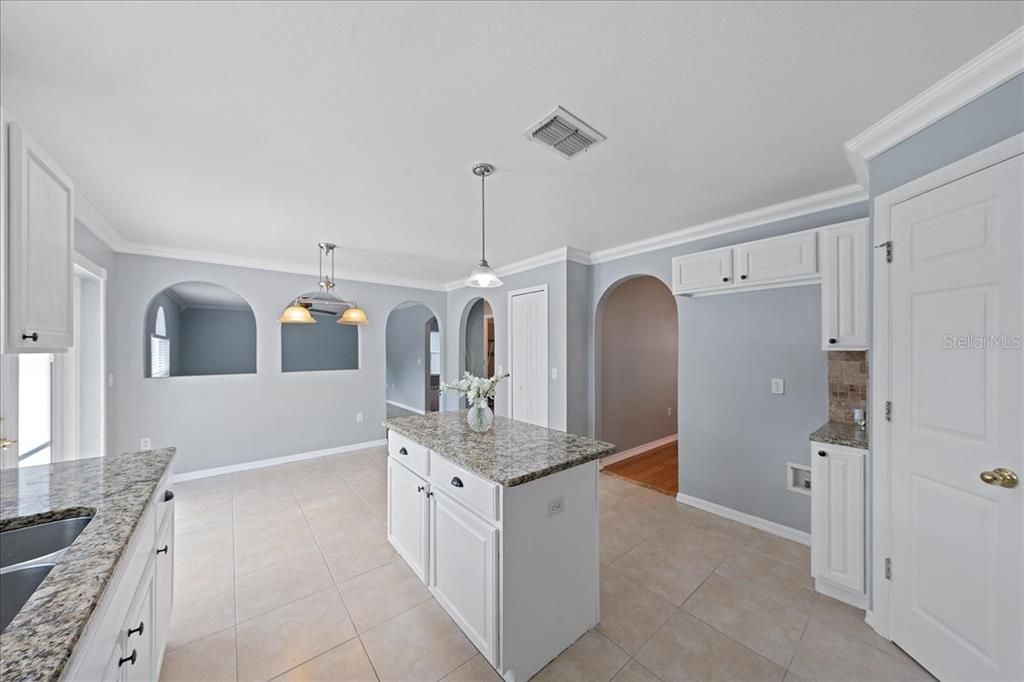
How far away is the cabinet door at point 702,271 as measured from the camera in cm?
298

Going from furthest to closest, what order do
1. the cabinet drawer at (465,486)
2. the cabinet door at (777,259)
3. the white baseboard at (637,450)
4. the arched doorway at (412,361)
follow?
the arched doorway at (412,361), the white baseboard at (637,450), the cabinet door at (777,259), the cabinet drawer at (465,486)

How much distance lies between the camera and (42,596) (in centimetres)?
82

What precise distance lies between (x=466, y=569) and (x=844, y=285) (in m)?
2.64

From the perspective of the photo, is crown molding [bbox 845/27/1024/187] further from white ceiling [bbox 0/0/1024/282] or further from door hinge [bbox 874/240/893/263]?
door hinge [bbox 874/240/893/263]

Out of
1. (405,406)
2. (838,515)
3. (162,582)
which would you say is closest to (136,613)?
(162,582)

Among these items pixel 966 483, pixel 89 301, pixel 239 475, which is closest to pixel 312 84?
pixel 966 483

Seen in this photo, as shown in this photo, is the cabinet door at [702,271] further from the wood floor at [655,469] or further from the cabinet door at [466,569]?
the cabinet door at [466,569]

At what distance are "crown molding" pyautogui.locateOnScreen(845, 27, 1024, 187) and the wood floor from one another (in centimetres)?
299

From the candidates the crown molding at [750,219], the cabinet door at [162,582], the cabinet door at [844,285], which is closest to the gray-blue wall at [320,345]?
the crown molding at [750,219]

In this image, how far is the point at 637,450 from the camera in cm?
503

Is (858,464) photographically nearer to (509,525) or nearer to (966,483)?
(966,483)

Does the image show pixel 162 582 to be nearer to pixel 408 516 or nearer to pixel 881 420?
pixel 408 516

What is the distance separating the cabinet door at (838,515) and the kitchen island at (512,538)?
1.28 m

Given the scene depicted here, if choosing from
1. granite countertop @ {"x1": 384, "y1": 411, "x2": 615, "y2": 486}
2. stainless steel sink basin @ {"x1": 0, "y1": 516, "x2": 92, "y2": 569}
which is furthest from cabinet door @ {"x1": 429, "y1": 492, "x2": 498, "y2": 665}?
stainless steel sink basin @ {"x1": 0, "y1": 516, "x2": 92, "y2": 569}
